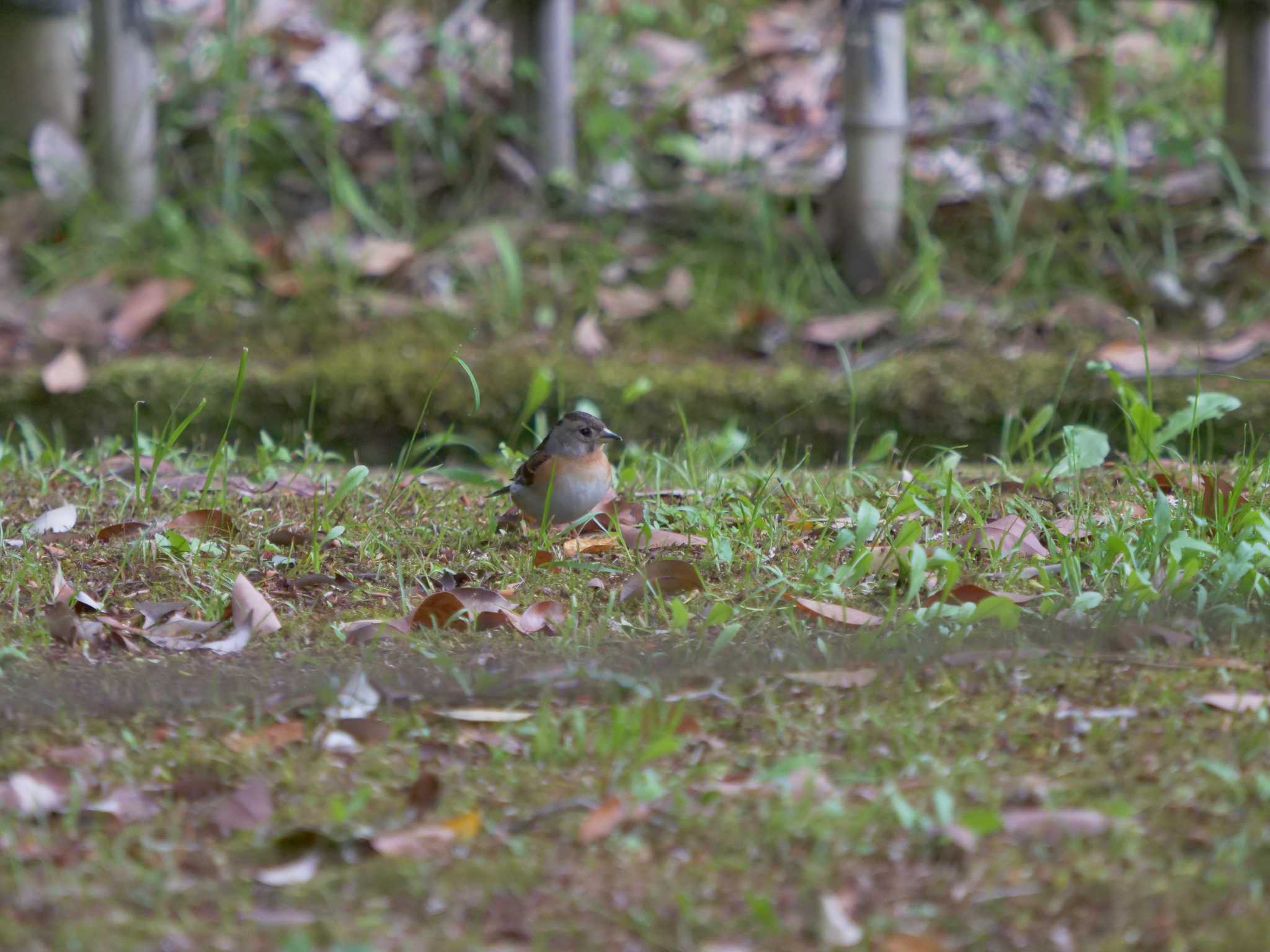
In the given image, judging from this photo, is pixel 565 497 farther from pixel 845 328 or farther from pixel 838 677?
pixel 845 328

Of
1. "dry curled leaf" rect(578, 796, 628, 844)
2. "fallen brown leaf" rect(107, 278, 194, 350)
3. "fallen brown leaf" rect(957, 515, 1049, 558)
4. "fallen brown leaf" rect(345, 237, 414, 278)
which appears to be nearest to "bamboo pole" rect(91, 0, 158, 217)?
"fallen brown leaf" rect(107, 278, 194, 350)

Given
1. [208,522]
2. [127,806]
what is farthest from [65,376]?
[127,806]

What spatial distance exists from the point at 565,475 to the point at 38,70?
405 cm

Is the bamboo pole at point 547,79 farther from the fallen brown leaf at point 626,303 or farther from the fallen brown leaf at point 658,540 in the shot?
the fallen brown leaf at point 658,540

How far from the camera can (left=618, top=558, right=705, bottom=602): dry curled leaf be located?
10.7ft

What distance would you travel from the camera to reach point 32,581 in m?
3.32

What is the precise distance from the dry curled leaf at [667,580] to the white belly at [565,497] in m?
0.50

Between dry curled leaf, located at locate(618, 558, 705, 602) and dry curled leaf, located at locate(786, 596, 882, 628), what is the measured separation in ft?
0.86

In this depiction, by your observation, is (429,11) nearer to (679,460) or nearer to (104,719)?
(679,460)

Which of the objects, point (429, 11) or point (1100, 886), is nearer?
point (1100, 886)

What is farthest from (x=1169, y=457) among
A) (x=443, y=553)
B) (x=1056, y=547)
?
(x=443, y=553)

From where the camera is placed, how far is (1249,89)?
5949 millimetres

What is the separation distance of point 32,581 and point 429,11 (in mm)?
5490

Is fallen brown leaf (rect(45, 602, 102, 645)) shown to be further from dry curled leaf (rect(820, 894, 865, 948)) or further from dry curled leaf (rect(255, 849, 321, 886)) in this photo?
dry curled leaf (rect(820, 894, 865, 948))
